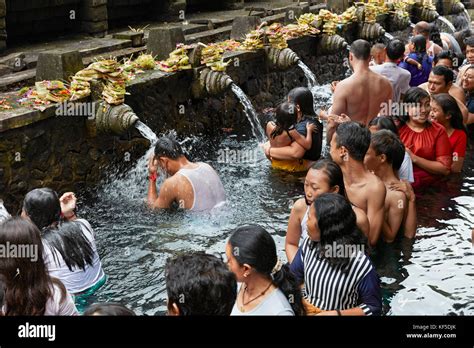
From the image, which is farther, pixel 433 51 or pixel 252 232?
pixel 433 51

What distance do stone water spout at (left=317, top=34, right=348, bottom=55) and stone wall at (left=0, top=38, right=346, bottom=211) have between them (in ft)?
3.06

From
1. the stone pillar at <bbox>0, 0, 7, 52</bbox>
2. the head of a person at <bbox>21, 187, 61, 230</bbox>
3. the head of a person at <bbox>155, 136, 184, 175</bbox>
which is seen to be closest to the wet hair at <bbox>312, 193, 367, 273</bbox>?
the head of a person at <bbox>21, 187, 61, 230</bbox>

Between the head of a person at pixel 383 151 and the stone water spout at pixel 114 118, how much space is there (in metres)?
2.95

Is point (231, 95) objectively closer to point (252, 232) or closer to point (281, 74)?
point (281, 74)

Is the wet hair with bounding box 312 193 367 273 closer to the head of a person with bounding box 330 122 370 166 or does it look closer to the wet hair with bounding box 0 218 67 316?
the head of a person with bounding box 330 122 370 166

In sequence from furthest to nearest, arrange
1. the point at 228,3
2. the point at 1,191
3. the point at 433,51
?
1. the point at 228,3
2. the point at 433,51
3. the point at 1,191

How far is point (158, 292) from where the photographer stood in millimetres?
5934

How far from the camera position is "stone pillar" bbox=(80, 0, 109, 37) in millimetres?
12500

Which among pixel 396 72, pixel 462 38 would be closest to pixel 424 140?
pixel 396 72

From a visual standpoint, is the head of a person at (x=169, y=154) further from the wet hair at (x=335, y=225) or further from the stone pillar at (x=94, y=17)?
the stone pillar at (x=94, y=17)

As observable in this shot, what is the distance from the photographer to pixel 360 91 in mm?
8430

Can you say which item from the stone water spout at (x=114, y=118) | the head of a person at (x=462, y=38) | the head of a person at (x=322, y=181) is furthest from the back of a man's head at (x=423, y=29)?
the head of a person at (x=322, y=181)
